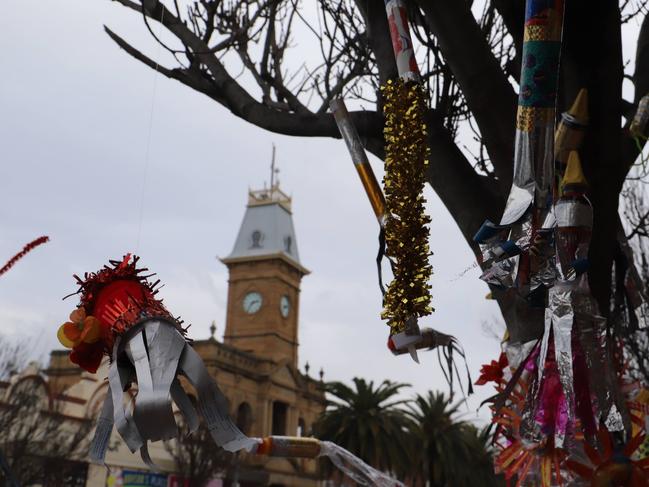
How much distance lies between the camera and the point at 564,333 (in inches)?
138

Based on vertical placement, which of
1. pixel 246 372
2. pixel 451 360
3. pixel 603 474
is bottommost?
pixel 603 474

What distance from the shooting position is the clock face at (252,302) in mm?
55250

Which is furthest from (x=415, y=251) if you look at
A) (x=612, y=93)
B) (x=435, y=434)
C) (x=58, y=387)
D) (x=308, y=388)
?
(x=308, y=388)

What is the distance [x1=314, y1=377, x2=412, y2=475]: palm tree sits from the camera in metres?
29.3

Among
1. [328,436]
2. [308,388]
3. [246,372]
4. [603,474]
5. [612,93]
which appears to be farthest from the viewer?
[308,388]

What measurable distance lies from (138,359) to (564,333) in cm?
194

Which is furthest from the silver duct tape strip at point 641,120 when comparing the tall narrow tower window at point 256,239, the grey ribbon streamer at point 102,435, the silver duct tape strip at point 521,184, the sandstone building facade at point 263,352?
the tall narrow tower window at point 256,239

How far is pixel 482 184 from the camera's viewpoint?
5242mm

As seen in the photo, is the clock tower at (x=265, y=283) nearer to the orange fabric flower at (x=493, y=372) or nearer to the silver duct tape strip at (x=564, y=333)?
the orange fabric flower at (x=493, y=372)

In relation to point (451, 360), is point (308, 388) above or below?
above

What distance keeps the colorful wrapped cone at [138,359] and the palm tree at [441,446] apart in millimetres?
28896

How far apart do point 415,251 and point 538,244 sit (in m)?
1.18

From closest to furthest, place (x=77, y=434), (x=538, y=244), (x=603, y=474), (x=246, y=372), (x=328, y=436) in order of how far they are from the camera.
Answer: (x=538, y=244), (x=603, y=474), (x=77, y=434), (x=328, y=436), (x=246, y=372)

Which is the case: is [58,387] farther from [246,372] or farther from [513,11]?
[513,11]
